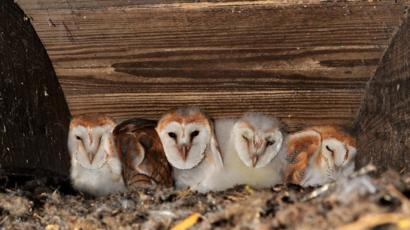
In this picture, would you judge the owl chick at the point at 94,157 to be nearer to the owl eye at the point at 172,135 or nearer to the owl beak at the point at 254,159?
the owl eye at the point at 172,135

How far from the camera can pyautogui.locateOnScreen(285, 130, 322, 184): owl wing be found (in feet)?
9.48

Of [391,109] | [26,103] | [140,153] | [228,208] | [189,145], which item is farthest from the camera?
[189,145]

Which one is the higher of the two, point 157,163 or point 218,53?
point 218,53

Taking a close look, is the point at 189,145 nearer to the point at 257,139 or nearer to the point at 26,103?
the point at 257,139

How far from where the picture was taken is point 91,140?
2.97 meters

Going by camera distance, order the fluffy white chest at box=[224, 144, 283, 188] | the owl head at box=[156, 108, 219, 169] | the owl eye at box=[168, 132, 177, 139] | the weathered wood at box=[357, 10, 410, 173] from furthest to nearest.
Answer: the fluffy white chest at box=[224, 144, 283, 188] < the owl eye at box=[168, 132, 177, 139] < the owl head at box=[156, 108, 219, 169] < the weathered wood at box=[357, 10, 410, 173]

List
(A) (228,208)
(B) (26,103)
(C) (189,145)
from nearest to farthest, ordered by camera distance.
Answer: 1. (A) (228,208)
2. (B) (26,103)
3. (C) (189,145)

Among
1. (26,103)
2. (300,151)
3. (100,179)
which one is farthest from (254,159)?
(26,103)

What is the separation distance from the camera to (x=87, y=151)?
2.98 m

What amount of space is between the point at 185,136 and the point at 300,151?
0.47 m

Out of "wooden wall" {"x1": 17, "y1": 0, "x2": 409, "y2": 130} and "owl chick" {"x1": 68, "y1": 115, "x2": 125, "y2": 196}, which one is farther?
"owl chick" {"x1": 68, "y1": 115, "x2": 125, "y2": 196}

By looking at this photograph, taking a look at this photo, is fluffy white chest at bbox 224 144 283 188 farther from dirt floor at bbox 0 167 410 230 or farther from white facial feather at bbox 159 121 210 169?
dirt floor at bbox 0 167 410 230

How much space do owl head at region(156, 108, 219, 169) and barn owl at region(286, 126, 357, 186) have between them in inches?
13.1

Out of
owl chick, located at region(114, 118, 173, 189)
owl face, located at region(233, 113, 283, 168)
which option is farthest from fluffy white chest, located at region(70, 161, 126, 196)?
owl face, located at region(233, 113, 283, 168)
